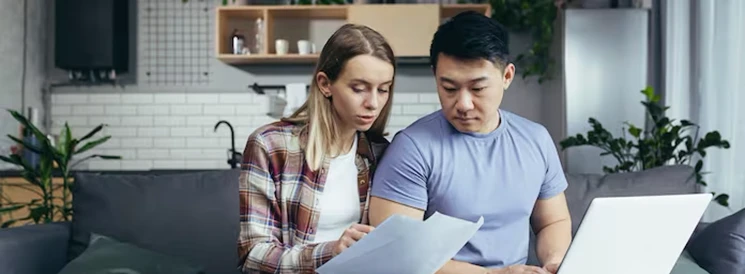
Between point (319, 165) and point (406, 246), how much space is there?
392 mm

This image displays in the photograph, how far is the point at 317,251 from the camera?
158cm

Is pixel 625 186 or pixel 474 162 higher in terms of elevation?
pixel 474 162

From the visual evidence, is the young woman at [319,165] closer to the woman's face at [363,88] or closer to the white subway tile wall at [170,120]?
the woman's face at [363,88]

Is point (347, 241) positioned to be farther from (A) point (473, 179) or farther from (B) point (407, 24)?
(B) point (407, 24)

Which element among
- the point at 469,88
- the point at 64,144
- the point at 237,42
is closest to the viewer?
the point at 469,88

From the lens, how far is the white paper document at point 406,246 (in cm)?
130

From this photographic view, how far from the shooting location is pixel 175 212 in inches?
91.5

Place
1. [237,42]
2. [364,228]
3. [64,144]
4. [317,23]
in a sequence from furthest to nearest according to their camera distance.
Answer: [317,23], [237,42], [64,144], [364,228]

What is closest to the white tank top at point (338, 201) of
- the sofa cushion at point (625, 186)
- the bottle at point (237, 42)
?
the sofa cushion at point (625, 186)

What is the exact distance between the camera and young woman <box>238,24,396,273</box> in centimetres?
163

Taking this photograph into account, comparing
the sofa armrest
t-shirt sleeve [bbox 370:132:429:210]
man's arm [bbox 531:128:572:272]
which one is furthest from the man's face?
the sofa armrest

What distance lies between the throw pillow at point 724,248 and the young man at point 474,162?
566 millimetres

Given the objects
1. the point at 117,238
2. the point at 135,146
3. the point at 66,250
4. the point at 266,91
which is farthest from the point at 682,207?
the point at 135,146

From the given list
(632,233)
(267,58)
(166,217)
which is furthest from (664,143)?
(267,58)
